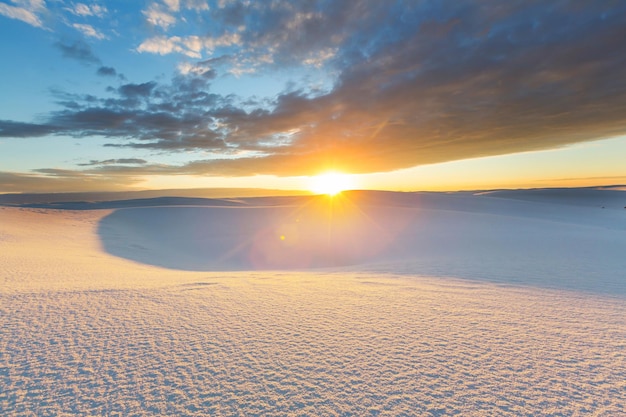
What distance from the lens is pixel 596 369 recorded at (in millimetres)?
2039

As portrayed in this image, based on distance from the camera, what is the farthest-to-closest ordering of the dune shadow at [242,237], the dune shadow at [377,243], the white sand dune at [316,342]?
1. the dune shadow at [242,237]
2. the dune shadow at [377,243]
3. the white sand dune at [316,342]

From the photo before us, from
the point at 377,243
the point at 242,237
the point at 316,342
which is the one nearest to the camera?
the point at 316,342

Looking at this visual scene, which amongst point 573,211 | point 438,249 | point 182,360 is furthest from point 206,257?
point 573,211

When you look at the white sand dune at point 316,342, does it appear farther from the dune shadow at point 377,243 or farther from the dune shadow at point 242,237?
the dune shadow at point 242,237

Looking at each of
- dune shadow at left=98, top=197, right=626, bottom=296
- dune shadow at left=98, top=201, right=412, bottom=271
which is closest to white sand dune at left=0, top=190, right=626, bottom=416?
dune shadow at left=98, top=197, right=626, bottom=296

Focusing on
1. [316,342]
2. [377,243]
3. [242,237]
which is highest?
[316,342]

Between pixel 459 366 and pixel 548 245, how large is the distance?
945 centimetres

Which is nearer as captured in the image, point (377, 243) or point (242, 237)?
point (377, 243)

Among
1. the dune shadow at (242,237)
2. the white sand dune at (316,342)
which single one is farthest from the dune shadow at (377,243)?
the white sand dune at (316,342)

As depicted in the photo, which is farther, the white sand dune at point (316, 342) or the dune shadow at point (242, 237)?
the dune shadow at point (242, 237)

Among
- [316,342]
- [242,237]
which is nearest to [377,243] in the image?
[242,237]

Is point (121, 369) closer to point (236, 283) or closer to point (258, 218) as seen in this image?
point (236, 283)

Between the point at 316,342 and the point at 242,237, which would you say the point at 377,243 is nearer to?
the point at 242,237

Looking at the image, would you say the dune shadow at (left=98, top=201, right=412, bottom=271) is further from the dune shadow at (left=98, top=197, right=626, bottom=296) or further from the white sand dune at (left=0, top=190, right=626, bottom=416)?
the white sand dune at (left=0, top=190, right=626, bottom=416)
